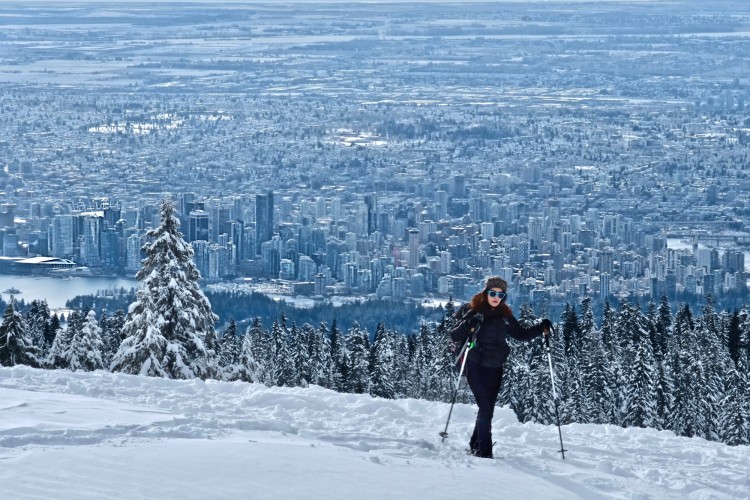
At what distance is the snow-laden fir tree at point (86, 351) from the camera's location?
17.2 metres

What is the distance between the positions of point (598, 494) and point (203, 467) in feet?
6.67

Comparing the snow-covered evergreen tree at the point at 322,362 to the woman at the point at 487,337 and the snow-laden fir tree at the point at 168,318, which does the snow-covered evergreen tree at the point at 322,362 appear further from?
the woman at the point at 487,337

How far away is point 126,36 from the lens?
5906 inches

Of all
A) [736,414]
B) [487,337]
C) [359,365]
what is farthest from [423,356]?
[487,337]

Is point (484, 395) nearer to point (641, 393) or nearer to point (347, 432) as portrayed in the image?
point (347, 432)

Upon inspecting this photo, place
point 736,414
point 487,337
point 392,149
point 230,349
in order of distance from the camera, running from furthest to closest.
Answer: point 392,149 < point 230,349 < point 736,414 < point 487,337

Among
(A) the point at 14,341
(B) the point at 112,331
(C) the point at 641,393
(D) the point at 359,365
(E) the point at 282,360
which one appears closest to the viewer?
(A) the point at 14,341

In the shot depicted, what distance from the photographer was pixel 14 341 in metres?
16.8

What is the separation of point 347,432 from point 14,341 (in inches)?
371

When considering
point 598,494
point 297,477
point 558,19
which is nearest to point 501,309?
point 598,494

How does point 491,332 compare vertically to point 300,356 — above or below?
above

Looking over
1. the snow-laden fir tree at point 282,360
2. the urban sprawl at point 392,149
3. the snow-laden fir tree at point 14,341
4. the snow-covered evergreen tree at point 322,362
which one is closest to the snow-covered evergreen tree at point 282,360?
the snow-laden fir tree at point 282,360

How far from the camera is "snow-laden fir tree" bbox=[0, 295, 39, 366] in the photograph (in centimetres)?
1653

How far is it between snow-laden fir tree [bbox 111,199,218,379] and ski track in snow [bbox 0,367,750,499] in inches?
Result: 187
